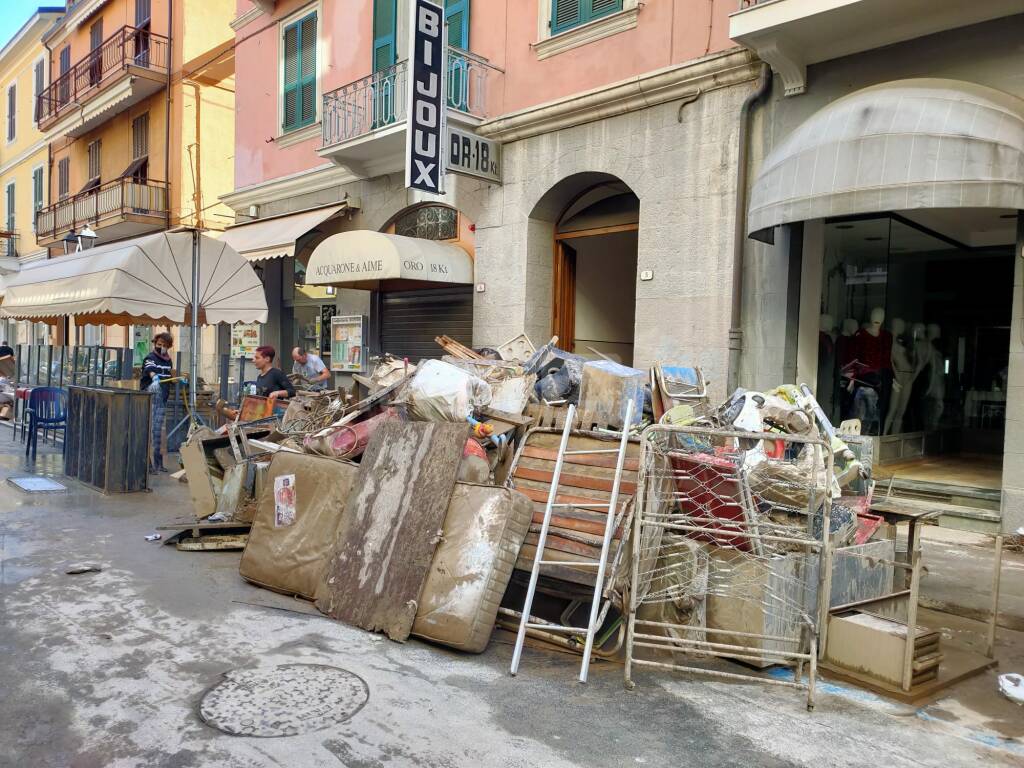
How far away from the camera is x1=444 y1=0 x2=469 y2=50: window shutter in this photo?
12.1 meters

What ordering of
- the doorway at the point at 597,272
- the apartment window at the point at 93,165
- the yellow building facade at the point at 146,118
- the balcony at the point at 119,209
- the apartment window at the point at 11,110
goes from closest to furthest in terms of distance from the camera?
1. the doorway at the point at 597,272
2. the yellow building facade at the point at 146,118
3. the balcony at the point at 119,209
4. the apartment window at the point at 93,165
5. the apartment window at the point at 11,110

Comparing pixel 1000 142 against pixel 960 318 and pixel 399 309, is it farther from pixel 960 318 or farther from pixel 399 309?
pixel 399 309

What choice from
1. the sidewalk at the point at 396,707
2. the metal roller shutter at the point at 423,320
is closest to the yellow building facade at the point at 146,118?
the metal roller shutter at the point at 423,320

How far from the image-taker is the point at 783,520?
4820mm

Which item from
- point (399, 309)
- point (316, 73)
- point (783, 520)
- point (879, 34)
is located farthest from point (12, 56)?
point (783, 520)

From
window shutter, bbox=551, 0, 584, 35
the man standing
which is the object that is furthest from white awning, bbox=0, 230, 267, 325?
window shutter, bbox=551, 0, 584, 35

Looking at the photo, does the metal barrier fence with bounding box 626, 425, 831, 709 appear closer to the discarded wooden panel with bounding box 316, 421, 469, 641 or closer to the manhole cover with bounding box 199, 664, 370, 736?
the discarded wooden panel with bounding box 316, 421, 469, 641

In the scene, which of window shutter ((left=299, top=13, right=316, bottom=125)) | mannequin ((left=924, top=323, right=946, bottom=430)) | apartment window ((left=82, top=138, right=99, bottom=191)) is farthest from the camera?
apartment window ((left=82, top=138, right=99, bottom=191))

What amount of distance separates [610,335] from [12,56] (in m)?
30.3

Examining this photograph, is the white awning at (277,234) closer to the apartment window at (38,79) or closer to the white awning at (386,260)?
the white awning at (386,260)

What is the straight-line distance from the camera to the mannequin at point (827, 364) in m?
9.10

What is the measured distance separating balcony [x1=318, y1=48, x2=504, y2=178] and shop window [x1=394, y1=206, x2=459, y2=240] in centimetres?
90

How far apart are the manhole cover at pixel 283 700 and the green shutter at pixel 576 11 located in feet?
30.5

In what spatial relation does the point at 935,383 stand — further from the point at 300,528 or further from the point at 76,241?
the point at 76,241
